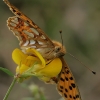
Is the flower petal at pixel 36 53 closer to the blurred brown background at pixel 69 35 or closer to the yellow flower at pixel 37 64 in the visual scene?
the yellow flower at pixel 37 64

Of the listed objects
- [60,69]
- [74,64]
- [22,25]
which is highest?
[22,25]

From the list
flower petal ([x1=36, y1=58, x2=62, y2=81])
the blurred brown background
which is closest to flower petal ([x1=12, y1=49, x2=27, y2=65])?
flower petal ([x1=36, y1=58, x2=62, y2=81])

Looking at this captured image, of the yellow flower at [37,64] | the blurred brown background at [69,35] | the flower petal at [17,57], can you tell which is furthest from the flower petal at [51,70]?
the blurred brown background at [69,35]

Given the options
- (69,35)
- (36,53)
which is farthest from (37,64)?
(69,35)

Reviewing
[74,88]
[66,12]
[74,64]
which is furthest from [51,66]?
[66,12]

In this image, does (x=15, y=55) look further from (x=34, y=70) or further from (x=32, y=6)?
(x=32, y=6)

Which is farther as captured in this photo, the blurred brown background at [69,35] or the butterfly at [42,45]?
the blurred brown background at [69,35]
